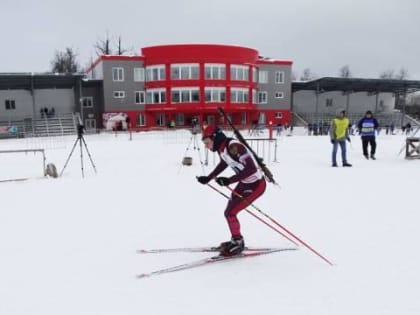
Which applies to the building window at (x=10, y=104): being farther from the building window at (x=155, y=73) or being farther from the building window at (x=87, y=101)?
the building window at (x=155, y=73)

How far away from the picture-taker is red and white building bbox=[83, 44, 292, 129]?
124ft

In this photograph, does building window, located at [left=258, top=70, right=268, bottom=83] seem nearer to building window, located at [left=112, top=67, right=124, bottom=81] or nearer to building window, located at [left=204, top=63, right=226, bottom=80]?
building window, located at [left=204, top=63, right=226, bottom=80]

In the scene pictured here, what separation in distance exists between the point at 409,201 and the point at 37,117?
3795 centimetres

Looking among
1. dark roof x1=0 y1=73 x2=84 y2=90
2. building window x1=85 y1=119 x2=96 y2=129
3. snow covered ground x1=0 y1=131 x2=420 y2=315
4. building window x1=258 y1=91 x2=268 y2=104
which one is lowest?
snow covered ground x1=0 y1=131 x2=420 y2=315

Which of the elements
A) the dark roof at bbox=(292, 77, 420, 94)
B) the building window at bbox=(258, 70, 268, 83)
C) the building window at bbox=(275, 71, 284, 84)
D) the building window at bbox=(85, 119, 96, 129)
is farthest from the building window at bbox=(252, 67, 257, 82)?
the building window at bbox=(85, 119, 96, 129)

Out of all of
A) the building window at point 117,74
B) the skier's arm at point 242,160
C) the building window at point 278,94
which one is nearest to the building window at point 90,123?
the building window at point 117,74

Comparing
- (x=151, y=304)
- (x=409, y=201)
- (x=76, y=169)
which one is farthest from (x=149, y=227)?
(x=76, y=169)

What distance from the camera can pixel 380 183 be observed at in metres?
9.30

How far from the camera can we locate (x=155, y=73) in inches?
1528

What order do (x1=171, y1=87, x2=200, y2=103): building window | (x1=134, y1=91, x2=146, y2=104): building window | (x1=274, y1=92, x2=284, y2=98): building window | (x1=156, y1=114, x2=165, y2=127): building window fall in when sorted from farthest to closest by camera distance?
(x1=274, y1=92, x2=284, y2=98): building window, (x1=156, y1=114, x2=165, y2=127): building window, (x1=134, y1=91, x2=146, y2=104): building window, (x1=171, y1=87, x2=200, y2=103): building window

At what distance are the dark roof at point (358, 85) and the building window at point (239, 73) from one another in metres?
8.57

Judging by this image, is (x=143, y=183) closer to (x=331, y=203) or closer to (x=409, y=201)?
(x=331, y=203)

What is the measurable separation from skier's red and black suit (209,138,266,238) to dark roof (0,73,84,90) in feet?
111

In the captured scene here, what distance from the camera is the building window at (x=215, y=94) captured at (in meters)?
38.2
